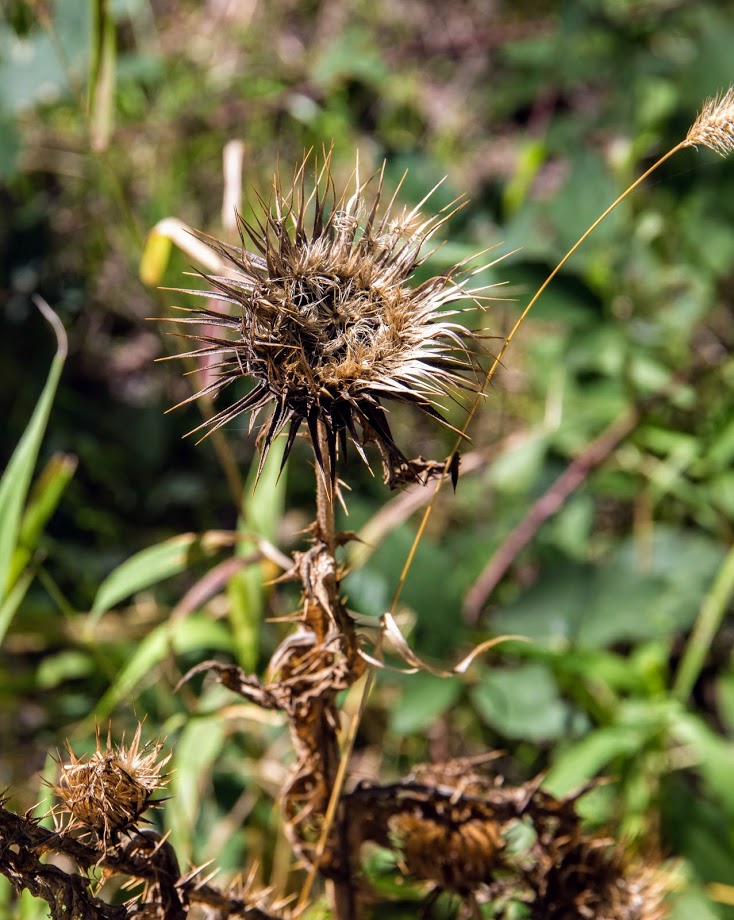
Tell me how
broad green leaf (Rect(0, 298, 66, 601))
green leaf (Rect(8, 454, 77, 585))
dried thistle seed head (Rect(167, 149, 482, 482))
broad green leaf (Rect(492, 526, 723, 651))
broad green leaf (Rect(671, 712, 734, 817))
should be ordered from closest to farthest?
dried thistle seed head (Rect(167, 149, 482, 482)), broad green leaf (Rect(0, 298, 66, 601)), green leaf (Rect(8, 454, 77, 585)), broad green leaf (Rect(671, 712, 734, 817)), broad green leaf (Rect(492, 526, 723, 651))

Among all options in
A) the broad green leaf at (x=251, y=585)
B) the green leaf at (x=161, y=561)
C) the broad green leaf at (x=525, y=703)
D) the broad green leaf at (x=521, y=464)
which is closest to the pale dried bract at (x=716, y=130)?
the green leaf at (x=161, y=561)

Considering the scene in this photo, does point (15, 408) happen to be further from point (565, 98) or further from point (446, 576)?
point (565, 98)

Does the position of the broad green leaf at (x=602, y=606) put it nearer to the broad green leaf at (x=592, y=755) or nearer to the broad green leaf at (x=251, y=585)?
the broad green leaf at (x=592, y=755)

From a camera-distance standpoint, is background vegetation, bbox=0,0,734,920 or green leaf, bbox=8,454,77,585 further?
background vegetation, bbox=0,0,734,920

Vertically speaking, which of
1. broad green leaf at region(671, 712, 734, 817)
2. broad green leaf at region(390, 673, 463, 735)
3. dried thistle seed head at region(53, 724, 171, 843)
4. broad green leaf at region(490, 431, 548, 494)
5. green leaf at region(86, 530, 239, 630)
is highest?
broad green leaf at region(490, 431, 548, 494)

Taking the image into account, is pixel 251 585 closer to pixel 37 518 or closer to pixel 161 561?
pixel 161 561

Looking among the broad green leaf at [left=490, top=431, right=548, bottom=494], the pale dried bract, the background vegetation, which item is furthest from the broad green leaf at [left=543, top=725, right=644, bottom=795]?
the pale dried bract

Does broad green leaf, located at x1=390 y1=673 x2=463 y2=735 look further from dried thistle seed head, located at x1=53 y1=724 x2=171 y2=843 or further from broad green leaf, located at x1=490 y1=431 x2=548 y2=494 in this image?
dried thistle seed head, located at x1=53 y1=724 x2=171 y2=843

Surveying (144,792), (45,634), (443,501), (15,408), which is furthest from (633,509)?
(144,792)
